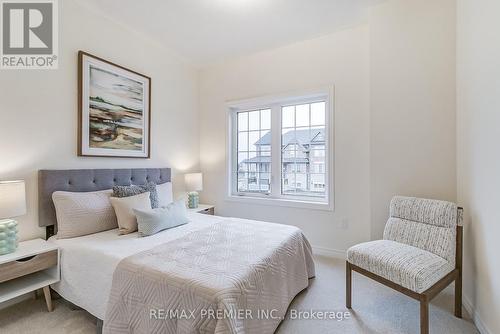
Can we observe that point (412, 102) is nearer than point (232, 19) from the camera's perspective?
Yes

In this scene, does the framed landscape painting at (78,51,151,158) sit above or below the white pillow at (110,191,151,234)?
above

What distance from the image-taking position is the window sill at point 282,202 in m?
3.00

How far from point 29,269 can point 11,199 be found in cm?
52

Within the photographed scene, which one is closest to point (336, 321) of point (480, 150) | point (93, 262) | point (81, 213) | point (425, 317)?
point (425, 317)

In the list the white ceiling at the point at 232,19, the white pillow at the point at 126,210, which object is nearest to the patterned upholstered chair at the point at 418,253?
the white pillow at the point at 126,210

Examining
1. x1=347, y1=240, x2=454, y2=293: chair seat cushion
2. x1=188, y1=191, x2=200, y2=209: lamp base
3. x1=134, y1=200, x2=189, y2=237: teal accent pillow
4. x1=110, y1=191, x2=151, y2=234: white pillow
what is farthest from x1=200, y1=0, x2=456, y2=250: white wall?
x1=110, y1=191, x2=151, y2=234: white pillow

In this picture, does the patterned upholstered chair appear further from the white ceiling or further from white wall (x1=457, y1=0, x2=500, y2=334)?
the white ceiling

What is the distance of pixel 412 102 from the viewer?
2324 millimetres

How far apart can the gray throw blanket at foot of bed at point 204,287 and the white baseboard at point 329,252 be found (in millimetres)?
1147

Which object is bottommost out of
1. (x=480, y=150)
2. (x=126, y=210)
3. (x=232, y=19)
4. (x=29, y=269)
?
(x=29, y=269)

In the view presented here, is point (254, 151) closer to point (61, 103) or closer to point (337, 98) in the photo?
point (337, 98)

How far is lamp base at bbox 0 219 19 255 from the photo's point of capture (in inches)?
66.3

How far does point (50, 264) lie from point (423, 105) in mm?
3465

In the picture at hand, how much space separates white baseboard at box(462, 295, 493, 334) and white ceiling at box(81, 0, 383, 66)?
280 centimetres
